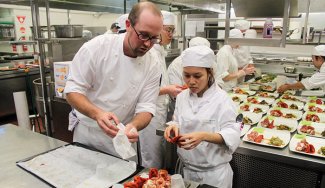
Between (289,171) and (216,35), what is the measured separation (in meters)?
4.16

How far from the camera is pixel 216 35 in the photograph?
18.3 ft

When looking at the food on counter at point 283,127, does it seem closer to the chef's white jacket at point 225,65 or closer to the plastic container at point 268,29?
the plastic container at point 268,29

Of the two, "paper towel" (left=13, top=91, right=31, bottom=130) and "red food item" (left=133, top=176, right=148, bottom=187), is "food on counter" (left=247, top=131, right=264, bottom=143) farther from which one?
"paper towel" (left=13, top=91, right=31, bottom=130)

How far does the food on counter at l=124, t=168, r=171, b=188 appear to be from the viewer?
3.53 ft

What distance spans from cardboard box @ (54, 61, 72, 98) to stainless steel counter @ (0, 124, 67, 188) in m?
0.90

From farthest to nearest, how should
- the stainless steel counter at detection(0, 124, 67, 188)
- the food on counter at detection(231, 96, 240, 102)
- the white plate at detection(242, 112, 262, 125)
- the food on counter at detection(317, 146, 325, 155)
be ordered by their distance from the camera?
the food on counter at detection(231, 96, 240, 102) → the white plate at detection(242, 112, 262, 125) → the food on counter at detection(317, 146, 325, 155) → the stainless steel counter at detection(0, 124, 67, 188)

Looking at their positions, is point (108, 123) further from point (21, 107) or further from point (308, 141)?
point (21, 107)

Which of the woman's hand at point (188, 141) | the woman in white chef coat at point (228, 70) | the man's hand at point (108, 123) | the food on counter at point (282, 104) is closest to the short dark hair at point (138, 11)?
the man's hand at point (108, 123)

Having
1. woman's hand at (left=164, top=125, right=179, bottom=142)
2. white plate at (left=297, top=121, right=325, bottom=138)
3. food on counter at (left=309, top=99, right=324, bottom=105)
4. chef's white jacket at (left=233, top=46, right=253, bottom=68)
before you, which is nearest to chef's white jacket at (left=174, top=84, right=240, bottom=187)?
woman's hand at (left=164, top=125, right=179, bottom=142)

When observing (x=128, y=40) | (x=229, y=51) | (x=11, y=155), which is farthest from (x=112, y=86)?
(x=229, y=51)

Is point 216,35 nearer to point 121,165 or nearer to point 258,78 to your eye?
point 258,78

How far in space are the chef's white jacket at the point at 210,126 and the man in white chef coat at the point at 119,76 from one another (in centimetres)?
24

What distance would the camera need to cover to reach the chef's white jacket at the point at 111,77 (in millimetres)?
1516

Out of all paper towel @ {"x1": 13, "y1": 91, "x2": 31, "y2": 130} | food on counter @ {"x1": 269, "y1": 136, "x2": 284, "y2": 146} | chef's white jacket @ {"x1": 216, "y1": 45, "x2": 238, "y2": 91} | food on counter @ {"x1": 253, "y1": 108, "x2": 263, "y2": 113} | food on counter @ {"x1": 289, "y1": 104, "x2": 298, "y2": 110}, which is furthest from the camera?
chef's white jacket @ {"x1": 216, "y1": 45, "x2": 238, "y2": 91}
